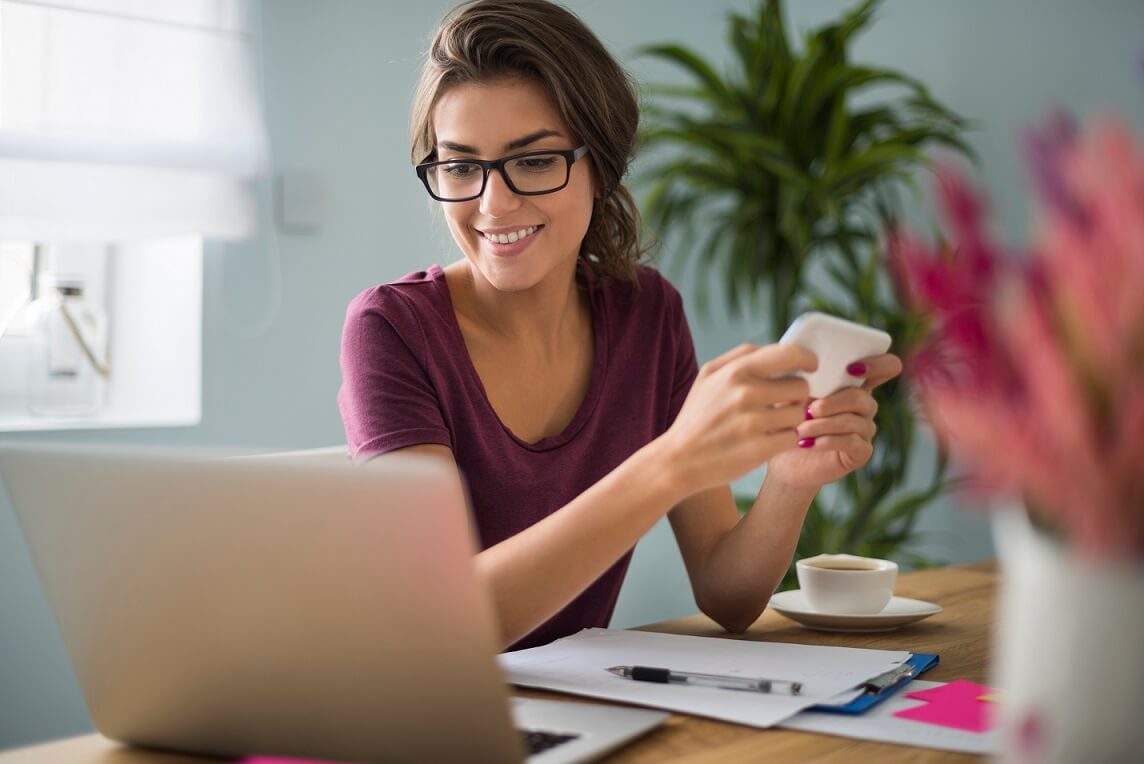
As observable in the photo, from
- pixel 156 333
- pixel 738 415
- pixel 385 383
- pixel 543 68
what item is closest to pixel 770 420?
pixel 738 415

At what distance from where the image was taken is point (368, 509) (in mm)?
693

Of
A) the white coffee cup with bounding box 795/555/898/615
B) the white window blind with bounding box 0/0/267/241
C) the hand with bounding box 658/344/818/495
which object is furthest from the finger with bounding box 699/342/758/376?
the white window blind with bounding box 0/0/267/241

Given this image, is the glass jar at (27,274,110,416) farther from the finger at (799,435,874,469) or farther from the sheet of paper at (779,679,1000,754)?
the sheet of paper at (779,679,1000,754)

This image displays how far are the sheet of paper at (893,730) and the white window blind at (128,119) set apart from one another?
1.97m

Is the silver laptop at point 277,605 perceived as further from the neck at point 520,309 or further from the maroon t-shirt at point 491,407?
the neck at point 520,309

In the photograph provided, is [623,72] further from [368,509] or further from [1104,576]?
[1104,576]

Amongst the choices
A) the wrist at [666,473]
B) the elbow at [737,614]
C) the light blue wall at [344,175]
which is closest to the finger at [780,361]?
the wrist at [666,473]

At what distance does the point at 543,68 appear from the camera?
1.47m

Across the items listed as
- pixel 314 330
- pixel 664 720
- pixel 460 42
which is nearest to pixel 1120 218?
pixel 664 720

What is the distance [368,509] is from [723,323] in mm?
2848

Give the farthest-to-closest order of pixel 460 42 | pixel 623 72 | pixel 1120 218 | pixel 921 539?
pixel 921 539
pixel 623 72
pixel 460 42
pixel 1120 218

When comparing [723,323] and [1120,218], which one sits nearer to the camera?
[1120,218]

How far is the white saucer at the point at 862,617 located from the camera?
124 cm

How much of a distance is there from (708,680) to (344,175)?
2.02m
